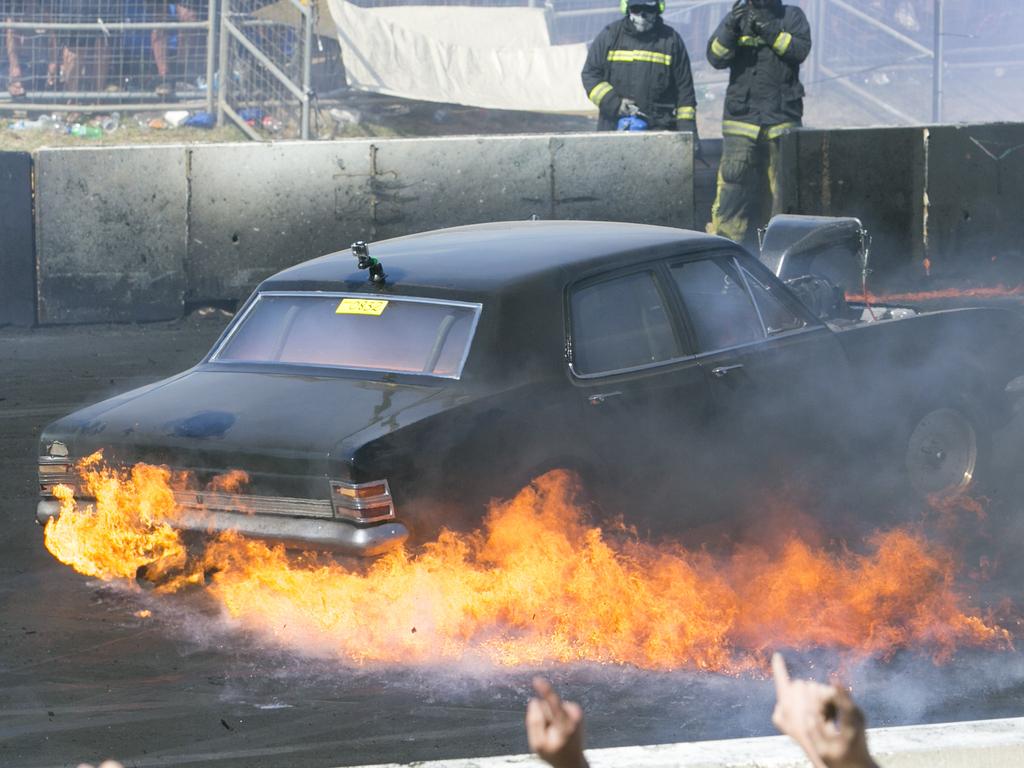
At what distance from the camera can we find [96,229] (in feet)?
43.4

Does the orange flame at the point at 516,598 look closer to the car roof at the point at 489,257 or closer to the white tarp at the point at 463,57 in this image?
the car roof at the point at 489,257

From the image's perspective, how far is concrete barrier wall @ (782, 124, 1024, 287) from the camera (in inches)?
558

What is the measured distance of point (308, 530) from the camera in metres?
5.51

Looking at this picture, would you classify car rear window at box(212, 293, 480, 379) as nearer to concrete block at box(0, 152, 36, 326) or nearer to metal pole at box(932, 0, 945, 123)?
concrete block at box(0, 152, 36, 326)

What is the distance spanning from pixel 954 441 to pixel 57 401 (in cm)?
583

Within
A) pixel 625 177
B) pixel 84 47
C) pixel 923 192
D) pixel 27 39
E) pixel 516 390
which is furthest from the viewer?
pixel 84 47

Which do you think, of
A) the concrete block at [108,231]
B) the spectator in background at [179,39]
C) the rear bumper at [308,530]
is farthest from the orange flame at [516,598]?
the spectator in background at [179,39]

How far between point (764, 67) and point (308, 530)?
9979 millimetres

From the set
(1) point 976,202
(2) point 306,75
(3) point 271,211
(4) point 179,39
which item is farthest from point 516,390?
(4) point 179,39

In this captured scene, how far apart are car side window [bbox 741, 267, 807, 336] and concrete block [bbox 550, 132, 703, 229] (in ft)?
22.4

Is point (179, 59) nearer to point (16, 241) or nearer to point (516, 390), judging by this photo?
point (16, 241)

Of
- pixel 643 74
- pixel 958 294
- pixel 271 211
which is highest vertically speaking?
pixel 643 74

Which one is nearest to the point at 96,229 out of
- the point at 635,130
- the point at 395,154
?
the point at 395,154

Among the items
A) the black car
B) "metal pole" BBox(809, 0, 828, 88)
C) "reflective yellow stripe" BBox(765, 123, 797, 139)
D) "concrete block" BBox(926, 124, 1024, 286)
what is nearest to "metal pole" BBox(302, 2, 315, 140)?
"reflective yellow stripe" BBox(765, 123, 797, 139)
